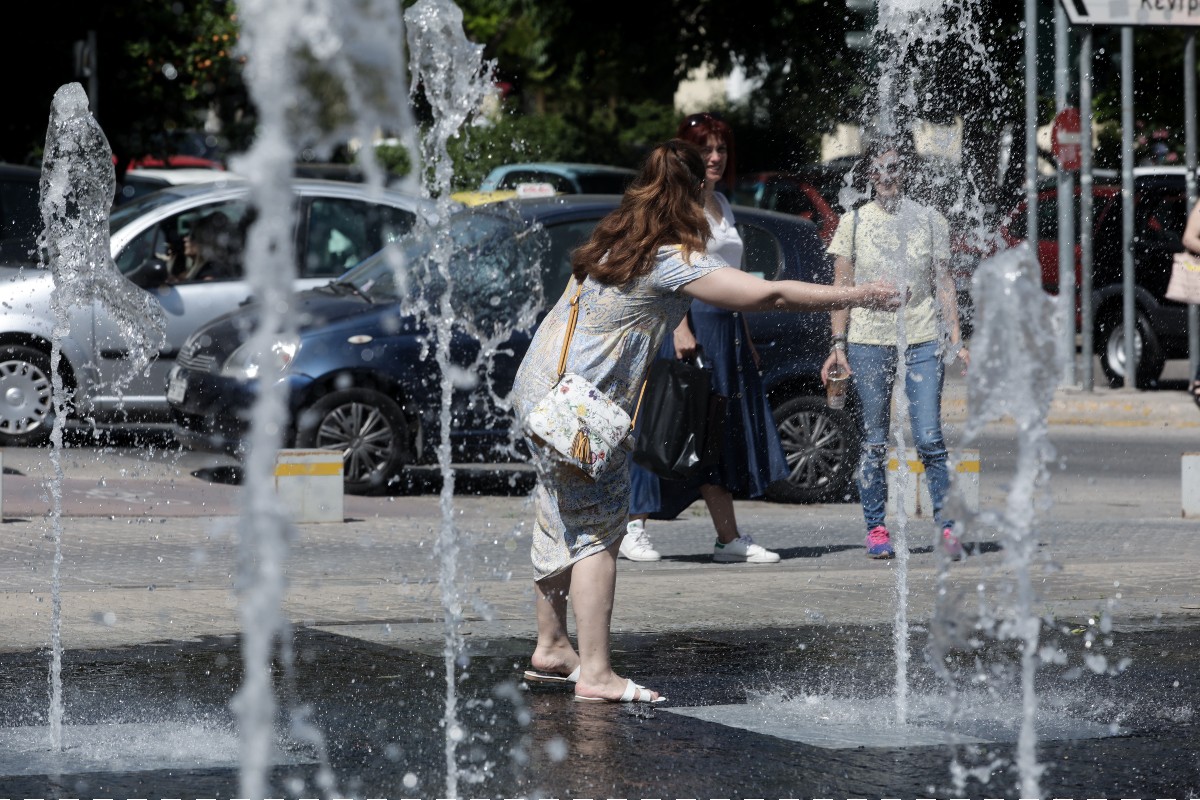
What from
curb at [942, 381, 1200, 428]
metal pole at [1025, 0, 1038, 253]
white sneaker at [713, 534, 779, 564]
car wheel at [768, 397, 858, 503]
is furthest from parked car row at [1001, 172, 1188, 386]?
white sneaker at [713, 534, 779, 564]

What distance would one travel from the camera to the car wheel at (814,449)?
11.6 meters

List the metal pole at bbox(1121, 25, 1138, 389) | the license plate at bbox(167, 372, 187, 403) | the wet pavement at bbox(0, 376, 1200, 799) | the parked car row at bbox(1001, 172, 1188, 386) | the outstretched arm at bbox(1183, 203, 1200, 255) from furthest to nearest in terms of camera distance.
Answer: the parked car row at bbox(1001, 172, 1188, 386)
the metal pole at bbox(1121, 25, 1138, 389)
the license plate at bbox(167, 372, 187, 403)
the outstretched arm at bbox(1183, 203, 1200, 255)
the wet pavement at bbox(0, 376, 1200, 799)

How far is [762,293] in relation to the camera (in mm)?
6141

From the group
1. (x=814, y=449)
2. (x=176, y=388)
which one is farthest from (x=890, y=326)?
(x=176, y=388)

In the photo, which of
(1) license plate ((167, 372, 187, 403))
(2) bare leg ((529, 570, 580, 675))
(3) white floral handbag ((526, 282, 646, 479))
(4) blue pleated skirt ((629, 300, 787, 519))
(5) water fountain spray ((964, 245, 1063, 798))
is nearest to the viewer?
(5) water fountain spray ((964, 245, 1063, 798))

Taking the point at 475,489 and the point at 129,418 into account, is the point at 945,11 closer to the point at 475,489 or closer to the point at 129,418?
the point at 475,489

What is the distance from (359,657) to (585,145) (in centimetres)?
2976

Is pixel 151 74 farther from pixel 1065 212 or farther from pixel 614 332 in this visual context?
pixel 614 332

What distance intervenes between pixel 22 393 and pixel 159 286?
113 cm

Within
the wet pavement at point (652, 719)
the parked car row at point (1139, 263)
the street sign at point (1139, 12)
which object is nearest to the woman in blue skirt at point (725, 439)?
the wet pavement at point (652, 719)

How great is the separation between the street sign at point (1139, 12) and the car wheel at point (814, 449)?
19.7 feet

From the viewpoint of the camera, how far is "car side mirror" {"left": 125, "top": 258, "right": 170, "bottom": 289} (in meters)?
13.4

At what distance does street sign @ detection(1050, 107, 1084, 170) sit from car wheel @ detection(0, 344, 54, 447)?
27.1ft

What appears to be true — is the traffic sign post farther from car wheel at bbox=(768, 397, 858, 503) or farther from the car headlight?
the car headlight
